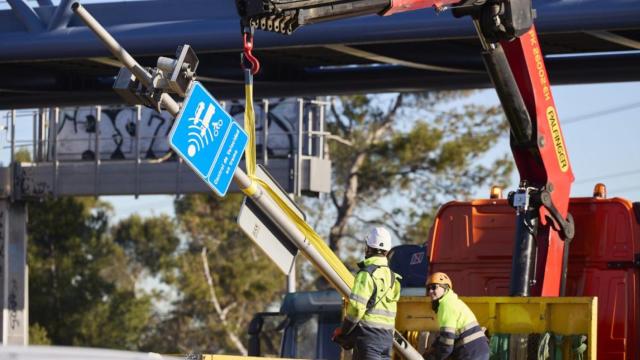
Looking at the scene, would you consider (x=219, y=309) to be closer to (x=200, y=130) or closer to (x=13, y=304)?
(x=13, y=304)

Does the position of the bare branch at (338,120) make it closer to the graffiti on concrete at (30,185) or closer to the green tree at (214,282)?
the green tree at (214,282)

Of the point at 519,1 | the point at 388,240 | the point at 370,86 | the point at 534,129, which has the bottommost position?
the point at 388,240

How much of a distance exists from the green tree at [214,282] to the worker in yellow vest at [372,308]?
3961 cm

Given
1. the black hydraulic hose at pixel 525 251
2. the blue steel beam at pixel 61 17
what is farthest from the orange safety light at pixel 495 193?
the blue steel beam at pixel 61 17

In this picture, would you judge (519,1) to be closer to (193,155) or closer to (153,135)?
(193,155)

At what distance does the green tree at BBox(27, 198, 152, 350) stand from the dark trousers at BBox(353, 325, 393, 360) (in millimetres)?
34619

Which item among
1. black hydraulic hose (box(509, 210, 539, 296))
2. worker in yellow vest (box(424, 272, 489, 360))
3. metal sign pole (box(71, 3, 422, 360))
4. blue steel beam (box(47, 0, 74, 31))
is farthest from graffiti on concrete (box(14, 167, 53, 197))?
worker in yellow vest (box(424, 272, 489, 360))

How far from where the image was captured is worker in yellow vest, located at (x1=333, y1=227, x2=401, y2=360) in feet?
36.6

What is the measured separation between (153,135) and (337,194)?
45.2ft

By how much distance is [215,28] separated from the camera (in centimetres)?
1791

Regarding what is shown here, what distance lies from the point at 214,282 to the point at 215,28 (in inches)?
1386

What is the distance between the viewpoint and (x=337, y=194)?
161 feet

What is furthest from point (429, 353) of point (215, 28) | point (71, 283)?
point (71, 283)

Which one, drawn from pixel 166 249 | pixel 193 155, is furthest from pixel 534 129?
pixel 166 249
